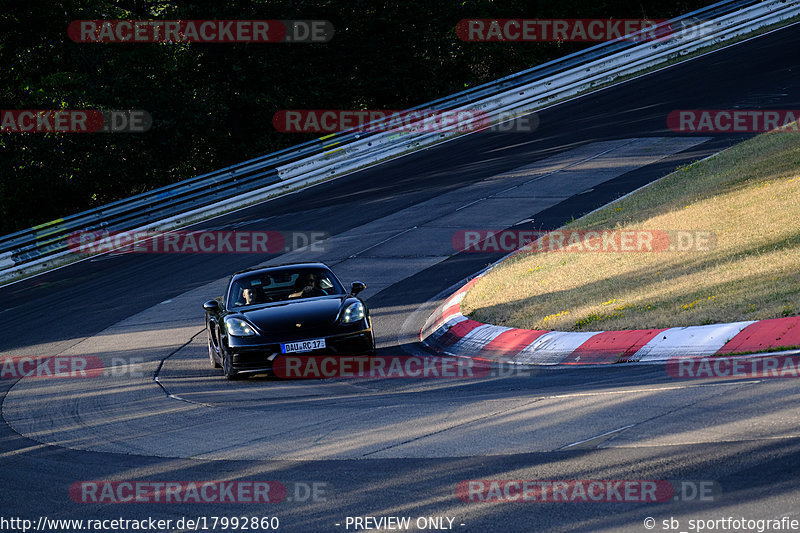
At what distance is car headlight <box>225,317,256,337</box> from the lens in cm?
1134

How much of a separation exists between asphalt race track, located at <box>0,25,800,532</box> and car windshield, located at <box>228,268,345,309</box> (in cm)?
110

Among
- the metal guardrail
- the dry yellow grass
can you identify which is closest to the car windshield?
the dry yellow grass

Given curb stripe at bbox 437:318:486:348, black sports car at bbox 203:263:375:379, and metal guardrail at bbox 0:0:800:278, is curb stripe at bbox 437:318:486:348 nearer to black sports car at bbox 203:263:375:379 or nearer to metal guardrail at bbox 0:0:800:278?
black sports car at bbox 203:263:375:379

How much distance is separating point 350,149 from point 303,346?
1971 centimetres

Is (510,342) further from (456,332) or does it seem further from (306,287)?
(306,287)

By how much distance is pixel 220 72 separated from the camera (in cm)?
4122

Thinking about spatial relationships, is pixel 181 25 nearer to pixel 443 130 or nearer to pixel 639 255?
pixel 443 130

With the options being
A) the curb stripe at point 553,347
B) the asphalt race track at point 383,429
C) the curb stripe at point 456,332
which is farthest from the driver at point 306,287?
the curb stripe at point 553,347

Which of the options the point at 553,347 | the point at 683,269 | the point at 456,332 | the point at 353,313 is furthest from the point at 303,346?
the point at 683,269

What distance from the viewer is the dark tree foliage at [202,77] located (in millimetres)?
37312

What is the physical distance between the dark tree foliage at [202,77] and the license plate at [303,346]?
1127 inches

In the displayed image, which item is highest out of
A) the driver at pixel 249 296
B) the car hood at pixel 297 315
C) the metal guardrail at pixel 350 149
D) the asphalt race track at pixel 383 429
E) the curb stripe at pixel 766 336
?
the metal guardrail at pixel 350 149

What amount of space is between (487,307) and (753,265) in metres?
3.53

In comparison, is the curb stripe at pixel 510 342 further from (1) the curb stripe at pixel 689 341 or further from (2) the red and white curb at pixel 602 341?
(1) the curb stripe at pixel 689 341
